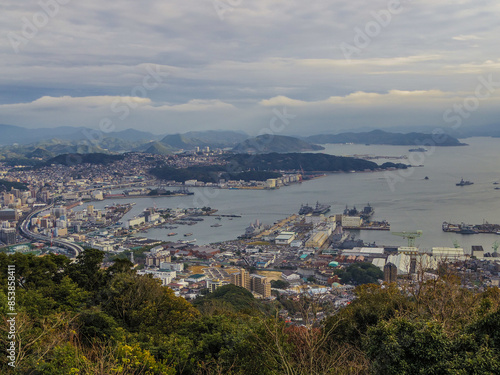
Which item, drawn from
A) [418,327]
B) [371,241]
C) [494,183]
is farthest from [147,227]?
[494,183]

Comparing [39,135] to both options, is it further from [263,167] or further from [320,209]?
[320,209]

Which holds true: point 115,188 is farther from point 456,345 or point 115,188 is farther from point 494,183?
point 456,345

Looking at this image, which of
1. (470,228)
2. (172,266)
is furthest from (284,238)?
(470,228)

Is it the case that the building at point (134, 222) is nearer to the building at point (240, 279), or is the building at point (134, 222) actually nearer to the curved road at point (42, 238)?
the curved road at point (42, 238)

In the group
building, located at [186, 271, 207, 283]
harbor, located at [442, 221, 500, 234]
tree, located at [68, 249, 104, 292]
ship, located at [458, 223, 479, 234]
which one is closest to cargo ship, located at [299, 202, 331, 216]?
harbor, located at [442, 221, 500, 234]

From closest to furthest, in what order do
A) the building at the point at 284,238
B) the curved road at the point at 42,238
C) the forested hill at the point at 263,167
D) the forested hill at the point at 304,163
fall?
1. the curved road at the point at 42,238
2. the building at the point at 284,238
3. the forested hill at the point at 263,167
4. the forested hill at the point at 304,163

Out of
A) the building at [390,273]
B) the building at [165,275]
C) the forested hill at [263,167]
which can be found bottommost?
the building at [165,275]

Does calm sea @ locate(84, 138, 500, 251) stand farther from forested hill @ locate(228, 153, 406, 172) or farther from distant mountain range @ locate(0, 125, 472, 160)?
distant mountain range @ locate(0, 125, 472, 160)

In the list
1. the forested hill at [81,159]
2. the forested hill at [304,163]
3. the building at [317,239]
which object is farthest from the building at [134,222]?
the forested hill at [81,159]
